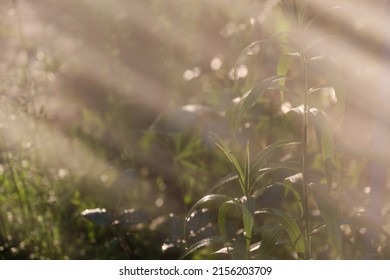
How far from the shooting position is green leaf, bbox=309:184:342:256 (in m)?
1.29

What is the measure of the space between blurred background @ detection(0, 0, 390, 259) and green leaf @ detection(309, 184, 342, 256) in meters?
0.17

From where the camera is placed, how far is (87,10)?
2910 millimetres

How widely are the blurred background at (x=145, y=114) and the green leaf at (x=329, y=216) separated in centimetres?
17

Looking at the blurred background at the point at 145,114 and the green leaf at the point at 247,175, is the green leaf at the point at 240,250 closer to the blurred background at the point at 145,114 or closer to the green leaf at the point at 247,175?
the green leaf at the point at 247,175

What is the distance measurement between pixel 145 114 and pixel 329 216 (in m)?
1.60

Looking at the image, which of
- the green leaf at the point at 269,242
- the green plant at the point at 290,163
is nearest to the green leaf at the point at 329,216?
the green plant at the point at 290,163

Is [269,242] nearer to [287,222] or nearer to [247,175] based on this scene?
[287,222]

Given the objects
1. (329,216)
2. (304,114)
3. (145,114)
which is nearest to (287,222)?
(329,216)

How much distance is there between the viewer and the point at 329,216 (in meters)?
1.33

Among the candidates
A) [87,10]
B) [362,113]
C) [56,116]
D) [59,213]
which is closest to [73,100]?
[56,116]

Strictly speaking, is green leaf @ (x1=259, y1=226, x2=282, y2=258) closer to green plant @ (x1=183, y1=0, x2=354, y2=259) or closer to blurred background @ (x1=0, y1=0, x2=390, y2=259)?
green plant @ (x1=183, y1=0, x2=354, y2=259)

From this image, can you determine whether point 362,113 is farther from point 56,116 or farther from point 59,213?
point 56,116

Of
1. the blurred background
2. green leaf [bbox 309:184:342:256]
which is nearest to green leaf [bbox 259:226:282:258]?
green leaf [bbox 309:184:342:256]
